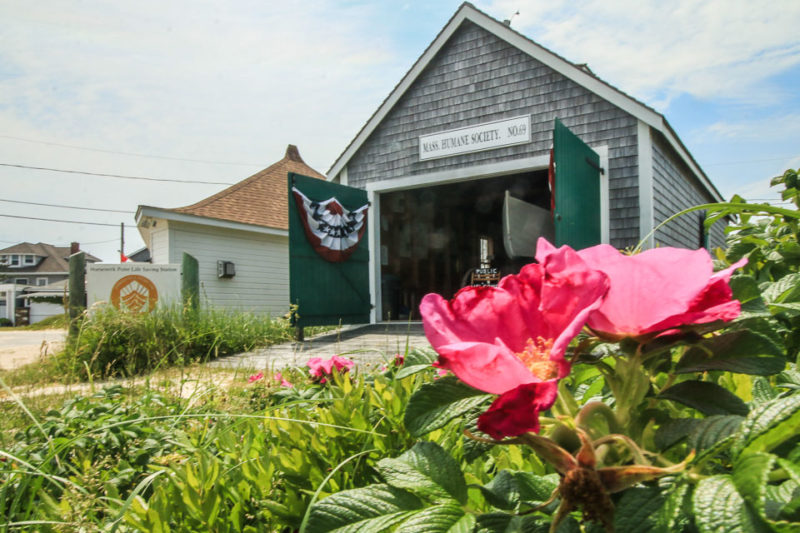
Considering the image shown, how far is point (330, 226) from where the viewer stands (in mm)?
8656

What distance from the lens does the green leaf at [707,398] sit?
0.39 metres

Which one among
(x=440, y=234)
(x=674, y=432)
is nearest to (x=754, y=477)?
(x=674, y=432)

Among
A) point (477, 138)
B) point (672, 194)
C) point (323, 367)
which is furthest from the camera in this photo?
point (477, 138)

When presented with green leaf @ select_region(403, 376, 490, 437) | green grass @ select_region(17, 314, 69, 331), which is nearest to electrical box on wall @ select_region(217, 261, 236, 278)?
green grass @ select_region(17, 314, 69, 331)

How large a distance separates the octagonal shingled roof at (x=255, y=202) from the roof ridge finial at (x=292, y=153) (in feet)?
2.57

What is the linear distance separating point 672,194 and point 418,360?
9140 mm

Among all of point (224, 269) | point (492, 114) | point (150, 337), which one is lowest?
point (150, 337)

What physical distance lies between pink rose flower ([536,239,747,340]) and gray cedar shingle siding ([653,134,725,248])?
23.6ft

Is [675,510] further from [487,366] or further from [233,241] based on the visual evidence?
[233,241]

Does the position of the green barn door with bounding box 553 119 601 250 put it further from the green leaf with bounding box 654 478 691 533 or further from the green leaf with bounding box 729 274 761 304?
the green leaf with bounding box 654 478 691 533

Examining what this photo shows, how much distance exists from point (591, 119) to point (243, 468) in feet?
26.3

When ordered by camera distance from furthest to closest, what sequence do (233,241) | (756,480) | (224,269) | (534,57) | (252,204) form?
(252,204) < (233,241) < (224,269) < (534,57) < (756,480)

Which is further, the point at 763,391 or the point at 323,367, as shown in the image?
the point at 323,367

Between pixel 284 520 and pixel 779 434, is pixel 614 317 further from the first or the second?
pixel 284 520
